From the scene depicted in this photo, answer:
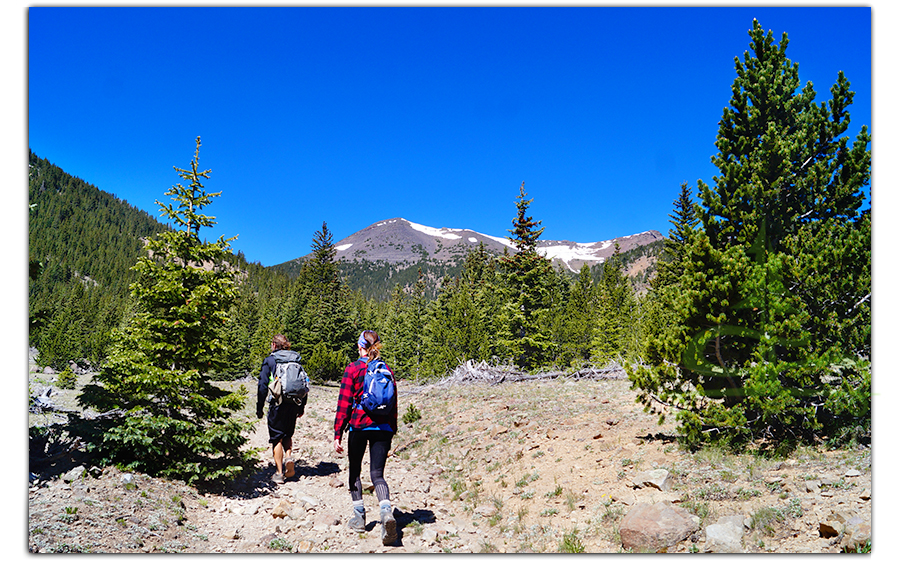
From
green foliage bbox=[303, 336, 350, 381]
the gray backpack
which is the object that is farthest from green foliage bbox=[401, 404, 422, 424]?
green foliage bbox=[303, 336, 350, 381]

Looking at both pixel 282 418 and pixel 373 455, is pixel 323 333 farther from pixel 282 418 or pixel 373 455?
pixel 373 455

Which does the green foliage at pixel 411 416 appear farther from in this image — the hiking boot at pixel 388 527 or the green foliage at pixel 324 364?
the green foliage at pixel 324 364

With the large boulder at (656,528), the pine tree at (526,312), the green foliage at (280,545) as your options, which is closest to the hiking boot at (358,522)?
the green foliage at (280,545)

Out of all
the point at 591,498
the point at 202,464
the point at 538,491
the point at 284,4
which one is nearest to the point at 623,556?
the point at 591,498

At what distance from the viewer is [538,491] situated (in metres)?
7.51

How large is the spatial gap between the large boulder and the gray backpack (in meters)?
5.15

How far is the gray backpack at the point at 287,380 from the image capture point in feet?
24.8

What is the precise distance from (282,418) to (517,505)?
4.18 meters

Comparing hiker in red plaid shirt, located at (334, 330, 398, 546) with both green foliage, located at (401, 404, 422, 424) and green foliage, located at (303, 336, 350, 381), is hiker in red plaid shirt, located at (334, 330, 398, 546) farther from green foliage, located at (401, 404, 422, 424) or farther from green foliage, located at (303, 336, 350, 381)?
green foliage, located at (303, 336, 350, 381)

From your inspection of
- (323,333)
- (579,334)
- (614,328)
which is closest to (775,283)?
(614,328)

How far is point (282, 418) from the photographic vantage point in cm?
788

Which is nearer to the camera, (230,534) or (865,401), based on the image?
(230,534)
